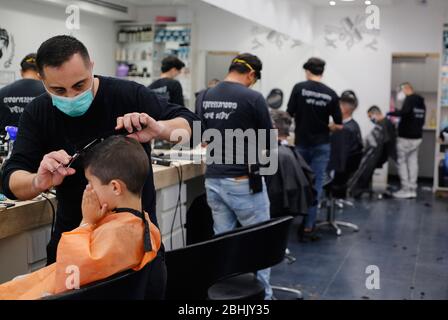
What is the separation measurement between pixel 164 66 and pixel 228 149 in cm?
231

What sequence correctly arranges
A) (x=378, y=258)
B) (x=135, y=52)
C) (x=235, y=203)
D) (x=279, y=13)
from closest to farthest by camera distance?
(x=235, y=203) → (x=378, y=258) → (x=279, y=13) → (x=135, y=52)

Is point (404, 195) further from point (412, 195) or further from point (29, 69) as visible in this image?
point (29, 69)

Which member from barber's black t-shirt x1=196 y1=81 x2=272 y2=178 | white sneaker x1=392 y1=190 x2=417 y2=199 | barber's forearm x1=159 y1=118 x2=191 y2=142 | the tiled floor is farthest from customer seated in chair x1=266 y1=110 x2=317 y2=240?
white sneaker x1=392 y1=190 x2=417 y2=199

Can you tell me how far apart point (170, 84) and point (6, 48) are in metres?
1.56

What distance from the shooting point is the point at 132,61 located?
7211 millimetres

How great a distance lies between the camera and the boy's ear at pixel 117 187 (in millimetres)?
1627

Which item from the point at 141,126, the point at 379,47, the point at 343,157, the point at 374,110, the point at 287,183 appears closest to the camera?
the point at 141,126

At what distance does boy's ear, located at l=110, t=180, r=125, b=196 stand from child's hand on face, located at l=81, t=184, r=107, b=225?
0.06 m

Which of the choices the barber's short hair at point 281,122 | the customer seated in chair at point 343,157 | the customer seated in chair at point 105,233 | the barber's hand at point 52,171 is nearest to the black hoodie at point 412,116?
the customer seated in chair at point 343,157

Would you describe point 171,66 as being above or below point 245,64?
above

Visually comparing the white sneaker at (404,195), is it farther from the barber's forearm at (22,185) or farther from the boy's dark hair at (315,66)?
the barber's forearm at (22,185)

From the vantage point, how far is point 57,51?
163 cm

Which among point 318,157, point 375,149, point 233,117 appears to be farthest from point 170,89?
point 375,149

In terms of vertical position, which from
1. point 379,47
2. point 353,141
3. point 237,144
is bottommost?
point 353,141
